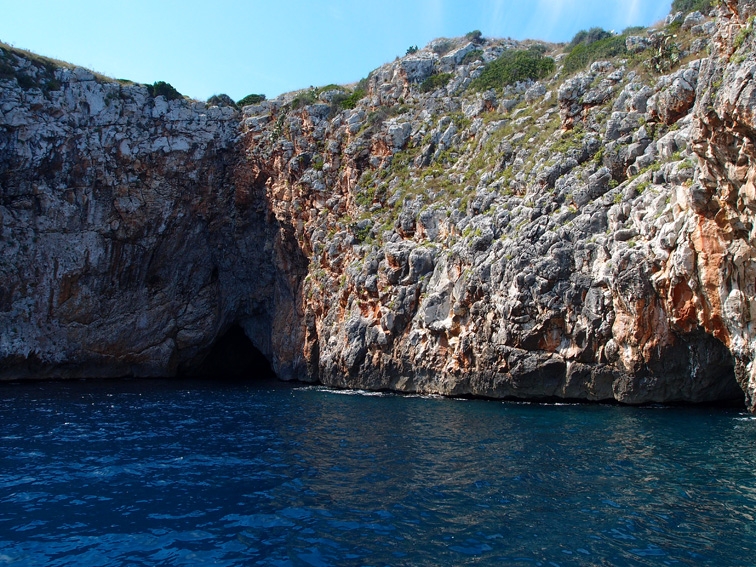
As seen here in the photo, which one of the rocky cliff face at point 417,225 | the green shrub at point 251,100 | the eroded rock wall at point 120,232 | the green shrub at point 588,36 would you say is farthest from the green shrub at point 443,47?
the eroded rock wall at point 120,232

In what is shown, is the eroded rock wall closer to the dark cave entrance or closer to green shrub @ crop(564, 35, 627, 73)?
the dark cave entrance

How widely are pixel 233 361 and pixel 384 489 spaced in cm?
4142

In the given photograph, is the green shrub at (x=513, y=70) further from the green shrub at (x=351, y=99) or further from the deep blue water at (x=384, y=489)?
the deep blue water at (x=384, y=489)

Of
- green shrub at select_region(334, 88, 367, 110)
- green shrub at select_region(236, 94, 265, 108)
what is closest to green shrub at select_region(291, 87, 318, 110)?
green shrub at select_region(334, 88, 367, 110)

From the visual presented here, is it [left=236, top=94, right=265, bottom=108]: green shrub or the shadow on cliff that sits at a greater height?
[left=236, top=94, right=265, bottom=108]: green shrub

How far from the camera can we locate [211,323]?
150ft

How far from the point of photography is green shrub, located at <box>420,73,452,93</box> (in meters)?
41.7

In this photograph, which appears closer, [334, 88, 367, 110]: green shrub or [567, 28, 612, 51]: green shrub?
[567, 28, 612, 51]: green shrub

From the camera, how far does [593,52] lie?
114ft

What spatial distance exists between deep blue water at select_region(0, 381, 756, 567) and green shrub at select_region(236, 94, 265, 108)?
32848mm

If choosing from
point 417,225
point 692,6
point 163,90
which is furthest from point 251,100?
point 692,6

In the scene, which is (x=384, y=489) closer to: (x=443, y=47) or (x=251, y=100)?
(x=443, y=47)

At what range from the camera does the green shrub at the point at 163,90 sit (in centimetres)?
4362

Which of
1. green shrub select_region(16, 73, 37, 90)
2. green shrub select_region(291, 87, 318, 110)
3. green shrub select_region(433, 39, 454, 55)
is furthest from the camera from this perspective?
green shrub select_region(433, 39, 454, 55)
